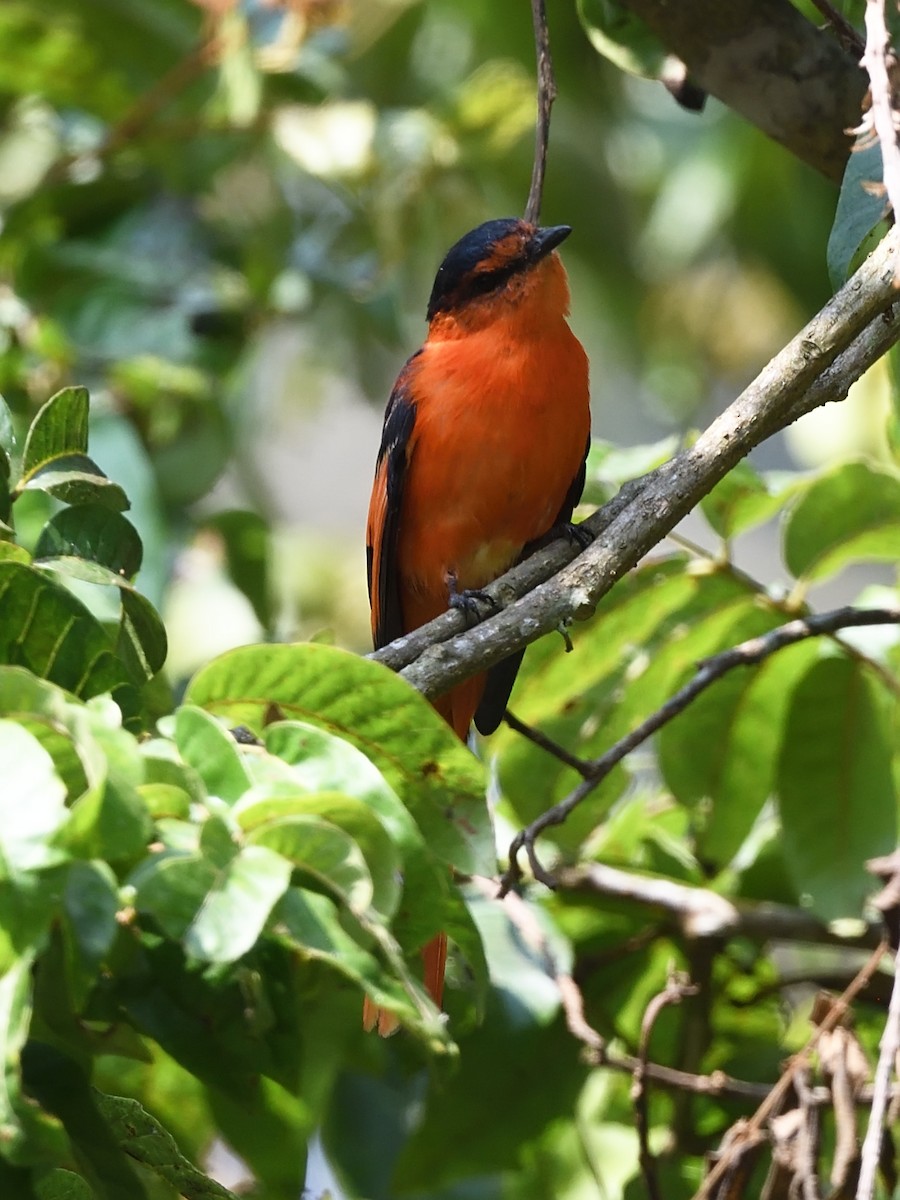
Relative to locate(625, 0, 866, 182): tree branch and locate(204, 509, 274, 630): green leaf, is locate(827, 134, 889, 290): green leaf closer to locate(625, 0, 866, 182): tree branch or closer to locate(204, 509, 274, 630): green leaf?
locate(625, 0, 866, 182): tree branch

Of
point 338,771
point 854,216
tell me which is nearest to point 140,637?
point 338,771

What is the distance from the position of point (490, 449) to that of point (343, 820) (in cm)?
227

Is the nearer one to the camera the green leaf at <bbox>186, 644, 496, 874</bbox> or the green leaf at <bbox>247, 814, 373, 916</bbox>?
the green leaf at <bbox>247, 814, 373, 916</bbox>

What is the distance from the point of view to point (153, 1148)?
5.69 ft

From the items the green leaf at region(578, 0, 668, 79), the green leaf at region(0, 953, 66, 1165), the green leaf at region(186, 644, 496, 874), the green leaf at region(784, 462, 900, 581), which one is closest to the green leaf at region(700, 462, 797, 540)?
the green leaf at region(784, 462, 900, 581)

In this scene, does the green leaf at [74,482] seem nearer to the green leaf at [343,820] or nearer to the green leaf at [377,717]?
the green leaf at [377,717]

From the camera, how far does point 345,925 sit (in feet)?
5.24

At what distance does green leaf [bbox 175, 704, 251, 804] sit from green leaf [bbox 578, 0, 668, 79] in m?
1.88

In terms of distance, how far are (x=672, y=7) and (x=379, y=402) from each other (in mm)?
3184

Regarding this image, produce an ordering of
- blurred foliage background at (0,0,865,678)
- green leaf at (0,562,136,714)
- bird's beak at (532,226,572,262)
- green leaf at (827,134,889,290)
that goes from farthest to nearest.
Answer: blurred foliage background at (0,0,865,678) < bird's beak at (532,226,572,262) < green leaf at (827,134,889,290) < green leaf at (0,562,136,714)

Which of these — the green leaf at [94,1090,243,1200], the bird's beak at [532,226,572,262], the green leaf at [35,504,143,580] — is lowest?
the green leaf at [94,1090,243,1200]

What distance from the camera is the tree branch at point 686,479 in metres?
2.09

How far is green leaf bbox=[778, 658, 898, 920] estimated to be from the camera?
286 cm

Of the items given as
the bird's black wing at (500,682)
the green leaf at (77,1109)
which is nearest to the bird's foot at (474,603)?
the bird's black wing at (500,682)
